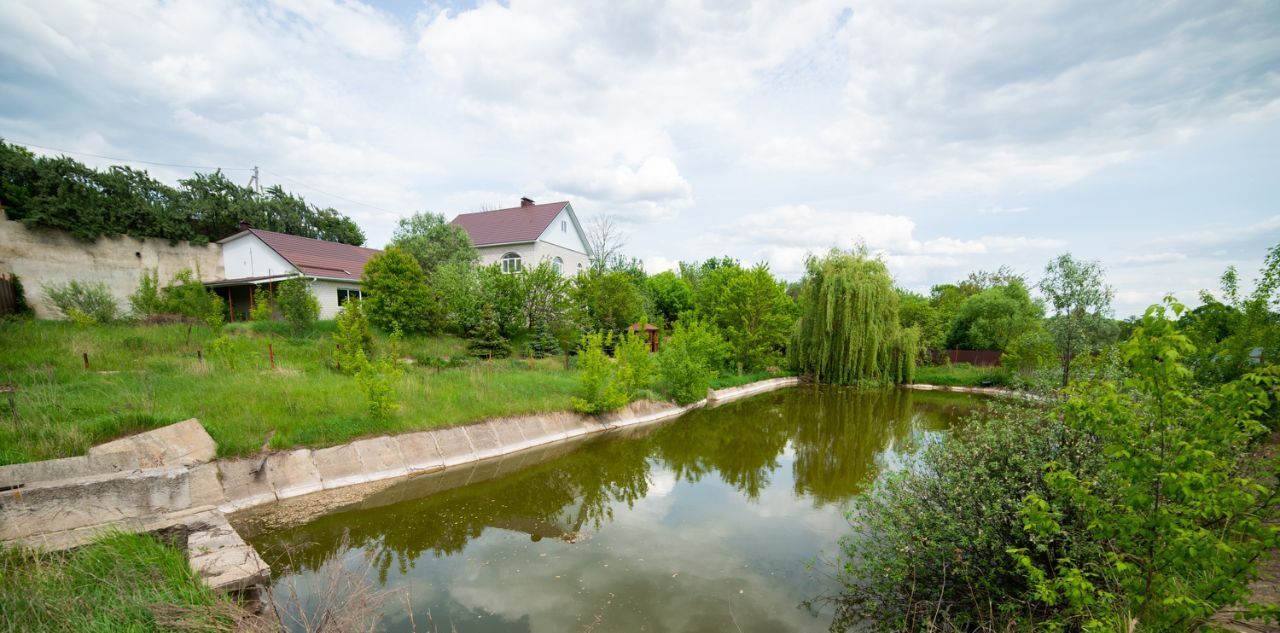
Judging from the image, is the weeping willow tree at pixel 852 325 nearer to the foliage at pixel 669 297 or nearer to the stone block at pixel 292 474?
the foliage at pixel 669 297

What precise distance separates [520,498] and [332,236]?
126ft

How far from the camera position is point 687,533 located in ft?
26.4

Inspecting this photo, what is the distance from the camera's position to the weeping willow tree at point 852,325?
23.0 meters

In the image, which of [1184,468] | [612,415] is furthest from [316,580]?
[612,415]

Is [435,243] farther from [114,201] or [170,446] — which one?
[170,446]

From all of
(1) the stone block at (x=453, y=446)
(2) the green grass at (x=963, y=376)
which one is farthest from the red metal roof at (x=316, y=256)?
(2) the green grass at (x=963, y=376)

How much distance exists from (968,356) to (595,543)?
29779 mm

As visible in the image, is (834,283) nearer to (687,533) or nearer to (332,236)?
(687,533)

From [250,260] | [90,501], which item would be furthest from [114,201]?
[90,501]

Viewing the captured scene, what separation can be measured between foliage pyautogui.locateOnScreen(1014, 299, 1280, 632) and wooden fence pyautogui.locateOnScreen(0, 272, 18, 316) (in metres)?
28.4

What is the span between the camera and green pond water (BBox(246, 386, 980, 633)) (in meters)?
5.70

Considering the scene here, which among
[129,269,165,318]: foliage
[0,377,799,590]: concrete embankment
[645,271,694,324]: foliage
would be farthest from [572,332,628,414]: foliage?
[645,271,694,324]: foliage

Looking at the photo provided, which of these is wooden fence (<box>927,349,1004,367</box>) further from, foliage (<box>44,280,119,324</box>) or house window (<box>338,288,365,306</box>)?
foliage (<box>44,280,119,324</box>)

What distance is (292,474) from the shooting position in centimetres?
862
